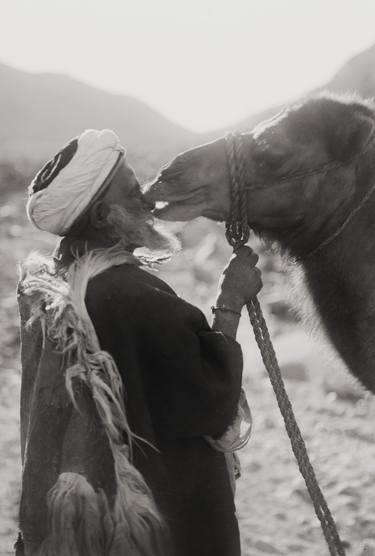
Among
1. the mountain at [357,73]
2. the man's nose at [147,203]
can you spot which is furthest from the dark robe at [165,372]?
the mountain at [357,73]

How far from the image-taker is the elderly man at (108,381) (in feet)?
7.79

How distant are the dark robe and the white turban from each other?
0.12 m

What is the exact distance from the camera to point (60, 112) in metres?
57.2

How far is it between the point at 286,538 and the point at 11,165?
2623cm

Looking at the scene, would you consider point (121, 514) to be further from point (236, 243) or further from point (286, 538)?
point (286, 538)

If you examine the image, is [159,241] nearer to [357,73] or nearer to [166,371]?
[166,371]

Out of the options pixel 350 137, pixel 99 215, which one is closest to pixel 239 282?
pixel 99 215

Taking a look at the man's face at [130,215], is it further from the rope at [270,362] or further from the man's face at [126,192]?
the rope at [270,362]

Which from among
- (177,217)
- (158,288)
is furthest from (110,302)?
(177,217)

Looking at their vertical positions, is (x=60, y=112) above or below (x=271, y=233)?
above

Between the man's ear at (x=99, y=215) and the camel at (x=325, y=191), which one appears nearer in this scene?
the man's ear at (x=99, y=215)

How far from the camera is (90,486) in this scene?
2.38 m

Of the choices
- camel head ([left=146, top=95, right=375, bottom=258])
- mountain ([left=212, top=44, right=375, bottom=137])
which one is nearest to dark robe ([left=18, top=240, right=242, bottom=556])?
camel head ([left=146, top=95, right=375, bottom=258])

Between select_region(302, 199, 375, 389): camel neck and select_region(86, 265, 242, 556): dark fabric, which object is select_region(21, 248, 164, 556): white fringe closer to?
select_region(86, 265, 242, 556): dark fabric
